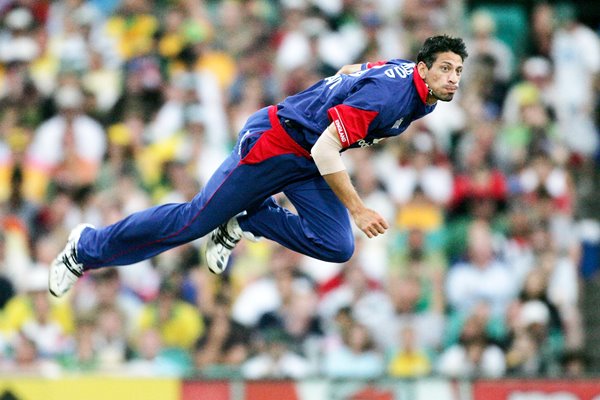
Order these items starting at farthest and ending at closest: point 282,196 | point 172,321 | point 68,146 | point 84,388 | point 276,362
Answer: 1. point 68,146
2. point 282,196
3. point 172,321
4. point 276,362
5. point 84,388

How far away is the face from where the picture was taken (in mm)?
8156

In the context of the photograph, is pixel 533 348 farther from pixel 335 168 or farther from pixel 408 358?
pixel 335 168

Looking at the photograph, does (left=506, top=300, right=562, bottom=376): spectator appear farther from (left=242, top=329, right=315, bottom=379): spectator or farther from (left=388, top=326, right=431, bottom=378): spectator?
(left=242, top=329, right=315, bottom=379): spectator

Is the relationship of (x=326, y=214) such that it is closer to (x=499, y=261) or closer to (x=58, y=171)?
(x=499, y=261)

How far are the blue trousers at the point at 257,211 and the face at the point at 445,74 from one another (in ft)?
3.45

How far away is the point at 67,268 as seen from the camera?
366 inches

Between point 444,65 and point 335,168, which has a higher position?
point 444,65

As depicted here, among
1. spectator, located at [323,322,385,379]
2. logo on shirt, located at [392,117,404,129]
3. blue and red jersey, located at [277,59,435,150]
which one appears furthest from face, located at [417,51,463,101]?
spectator, located at [323,322,385,379]

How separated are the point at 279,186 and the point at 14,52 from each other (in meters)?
6.60

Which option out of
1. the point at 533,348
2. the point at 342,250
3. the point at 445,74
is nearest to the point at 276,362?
the point at 533,348

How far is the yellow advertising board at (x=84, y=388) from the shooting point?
32.2 ft

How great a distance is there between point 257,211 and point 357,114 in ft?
4.51

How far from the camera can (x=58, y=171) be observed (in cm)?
1334

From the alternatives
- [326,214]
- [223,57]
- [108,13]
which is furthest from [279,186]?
[108,13]
